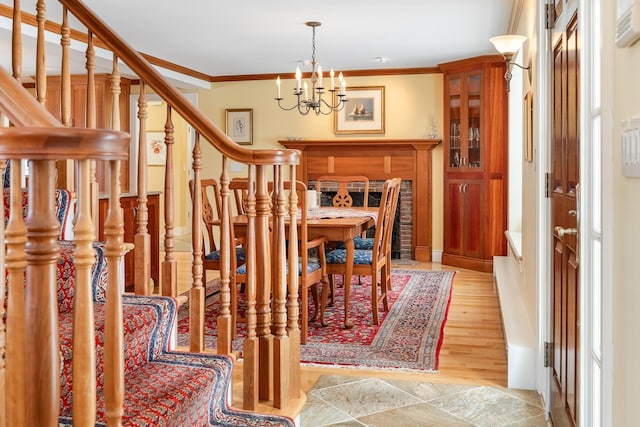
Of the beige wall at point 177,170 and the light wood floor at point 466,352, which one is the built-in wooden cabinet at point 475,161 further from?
the beige wall at point 177,170

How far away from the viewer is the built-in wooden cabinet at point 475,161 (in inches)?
271

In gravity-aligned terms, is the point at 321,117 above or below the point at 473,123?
above

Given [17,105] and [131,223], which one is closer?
[17,105]

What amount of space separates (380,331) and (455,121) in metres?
3.71

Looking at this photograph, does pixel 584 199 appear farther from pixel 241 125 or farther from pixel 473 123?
pixel 241 125

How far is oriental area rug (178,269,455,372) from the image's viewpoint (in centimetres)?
368

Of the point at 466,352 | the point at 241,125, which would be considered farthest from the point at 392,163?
the point at 466,352

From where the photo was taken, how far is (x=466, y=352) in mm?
3799

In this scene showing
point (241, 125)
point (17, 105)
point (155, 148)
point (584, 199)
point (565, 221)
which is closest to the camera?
point (17, 105)
